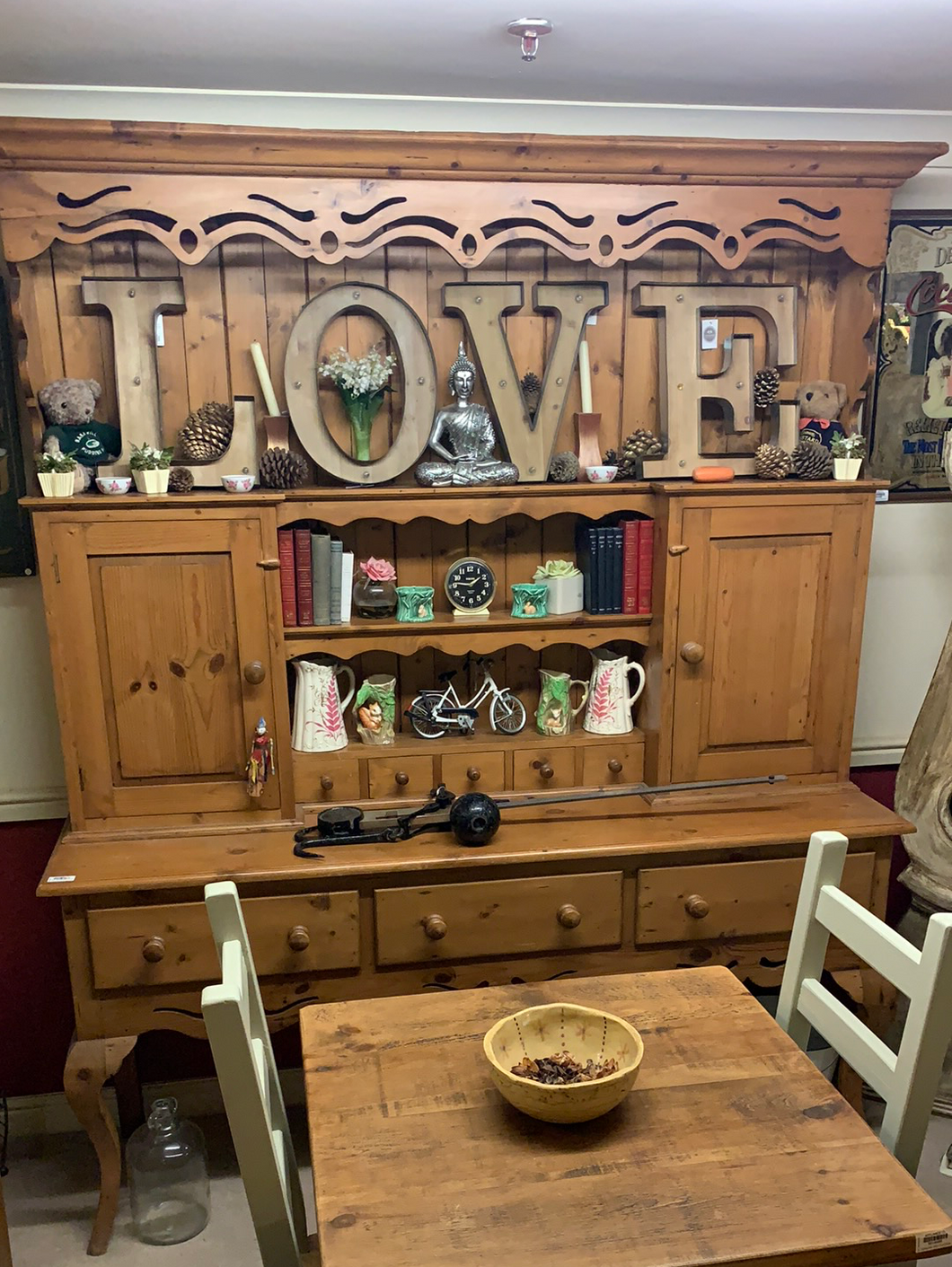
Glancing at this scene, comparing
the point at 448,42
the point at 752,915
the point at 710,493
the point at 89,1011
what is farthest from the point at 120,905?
the point at 448,42

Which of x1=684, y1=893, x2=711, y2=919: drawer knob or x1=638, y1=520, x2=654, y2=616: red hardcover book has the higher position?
x1=638, y1=520, x2=654, y2=616: red hardcover book

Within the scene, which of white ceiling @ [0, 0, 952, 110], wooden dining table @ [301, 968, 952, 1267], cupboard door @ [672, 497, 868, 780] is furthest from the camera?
cupboard door @ [672, 497, 868, 780]

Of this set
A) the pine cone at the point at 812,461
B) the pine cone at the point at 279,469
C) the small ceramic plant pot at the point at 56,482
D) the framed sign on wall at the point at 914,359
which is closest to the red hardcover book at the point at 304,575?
the pine cone at the point at 279,469

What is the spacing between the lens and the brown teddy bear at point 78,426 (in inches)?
82.0

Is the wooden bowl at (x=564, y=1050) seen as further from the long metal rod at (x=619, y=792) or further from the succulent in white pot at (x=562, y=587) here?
the succulent in white pot at (x=562, y=587)

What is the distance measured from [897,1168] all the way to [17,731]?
2.04 metres

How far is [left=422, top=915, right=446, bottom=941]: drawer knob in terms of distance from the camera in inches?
80.4

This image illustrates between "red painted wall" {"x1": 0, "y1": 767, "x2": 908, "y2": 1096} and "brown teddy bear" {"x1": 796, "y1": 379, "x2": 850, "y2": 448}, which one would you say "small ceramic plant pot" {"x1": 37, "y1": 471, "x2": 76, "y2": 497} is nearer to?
"red painted wall" {"x1": 0, "y1": 767, "x2": 908, "y2": 1096}

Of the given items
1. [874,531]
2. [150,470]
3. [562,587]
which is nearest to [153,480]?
[150,470]

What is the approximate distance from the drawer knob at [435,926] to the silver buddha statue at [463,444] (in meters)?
0.94

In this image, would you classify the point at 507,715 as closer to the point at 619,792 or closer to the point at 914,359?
the point at 619,792

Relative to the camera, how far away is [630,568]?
7.45ft

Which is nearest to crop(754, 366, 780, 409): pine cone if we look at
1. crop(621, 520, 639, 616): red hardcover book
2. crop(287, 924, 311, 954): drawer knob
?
crop(621, 520, 639, 616): red hardcover book

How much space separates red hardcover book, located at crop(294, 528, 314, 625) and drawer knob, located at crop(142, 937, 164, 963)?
722mm
